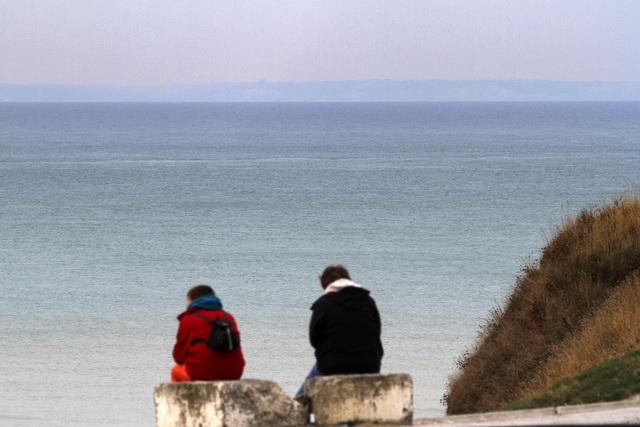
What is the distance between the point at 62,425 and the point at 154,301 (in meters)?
13.4

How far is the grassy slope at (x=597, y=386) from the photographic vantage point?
7684 millimetres

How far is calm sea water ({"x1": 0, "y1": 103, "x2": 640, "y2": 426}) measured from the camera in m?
21.5

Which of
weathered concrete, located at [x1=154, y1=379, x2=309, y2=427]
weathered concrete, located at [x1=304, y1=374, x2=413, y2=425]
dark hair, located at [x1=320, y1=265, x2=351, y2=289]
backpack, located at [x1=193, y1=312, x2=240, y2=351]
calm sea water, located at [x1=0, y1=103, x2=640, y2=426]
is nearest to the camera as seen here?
weathered concrete, located at [x1=154, y1=379, x2=309, y2=427]

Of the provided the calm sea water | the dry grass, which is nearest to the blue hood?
the dry grass

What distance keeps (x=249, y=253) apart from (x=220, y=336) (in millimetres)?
32621

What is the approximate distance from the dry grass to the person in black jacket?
4663 millimetres

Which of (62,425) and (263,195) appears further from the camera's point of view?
(263,195)

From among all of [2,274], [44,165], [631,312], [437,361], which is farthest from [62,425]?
[44,165]

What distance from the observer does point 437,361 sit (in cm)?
2186

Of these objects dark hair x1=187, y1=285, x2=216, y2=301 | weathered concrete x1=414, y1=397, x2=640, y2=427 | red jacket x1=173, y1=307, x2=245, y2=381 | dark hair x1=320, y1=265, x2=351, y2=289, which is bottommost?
weathered concrete x1=414, y1=397, x2=640, y2=427

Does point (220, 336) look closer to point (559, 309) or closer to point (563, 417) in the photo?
point (563, 417)

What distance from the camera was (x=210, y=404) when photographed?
6.39m

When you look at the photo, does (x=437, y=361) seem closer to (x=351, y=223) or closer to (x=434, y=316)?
(x=434, y=316)

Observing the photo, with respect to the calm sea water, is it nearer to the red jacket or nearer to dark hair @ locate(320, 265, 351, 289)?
dark hair @ locate(320, 265, 351, 289)
